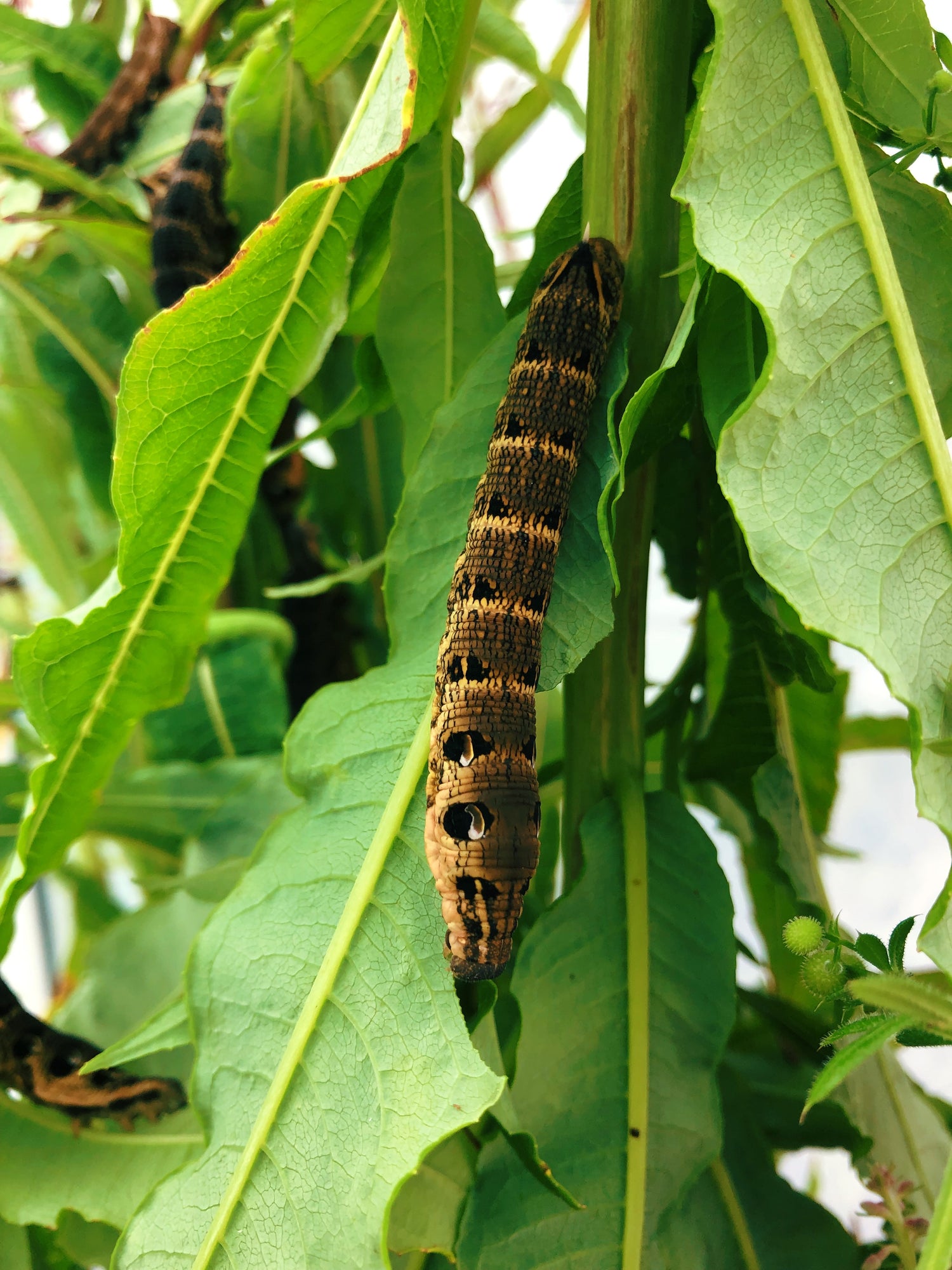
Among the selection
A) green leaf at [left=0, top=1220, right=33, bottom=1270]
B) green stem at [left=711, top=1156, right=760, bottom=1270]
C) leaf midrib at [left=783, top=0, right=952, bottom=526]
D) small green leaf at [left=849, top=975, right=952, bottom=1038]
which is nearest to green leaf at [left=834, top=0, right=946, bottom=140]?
leaf midrib at [left=783, top=0, right=952, bottom=526]

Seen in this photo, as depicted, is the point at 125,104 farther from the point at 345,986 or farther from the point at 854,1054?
the point at 854,1054

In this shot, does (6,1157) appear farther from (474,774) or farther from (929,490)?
(929,490)

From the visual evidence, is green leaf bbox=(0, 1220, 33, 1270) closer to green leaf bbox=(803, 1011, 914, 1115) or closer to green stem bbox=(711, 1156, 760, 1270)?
green stem bbox=(711, 1156, 760, 1270)

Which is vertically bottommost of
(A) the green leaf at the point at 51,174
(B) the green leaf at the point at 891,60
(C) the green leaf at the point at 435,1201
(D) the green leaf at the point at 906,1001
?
(C) the green leaf at the point at 435,1201

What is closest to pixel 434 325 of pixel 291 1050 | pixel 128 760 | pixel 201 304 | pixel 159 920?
pixel 201 304

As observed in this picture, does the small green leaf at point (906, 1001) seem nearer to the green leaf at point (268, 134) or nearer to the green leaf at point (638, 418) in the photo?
the green leaf at point (638, 418)

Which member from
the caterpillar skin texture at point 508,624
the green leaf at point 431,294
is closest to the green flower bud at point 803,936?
the caterpillar skin texture at point 508,624

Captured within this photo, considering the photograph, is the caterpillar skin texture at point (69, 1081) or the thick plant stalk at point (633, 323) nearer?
the thick plant stalk at point (633, 323)
